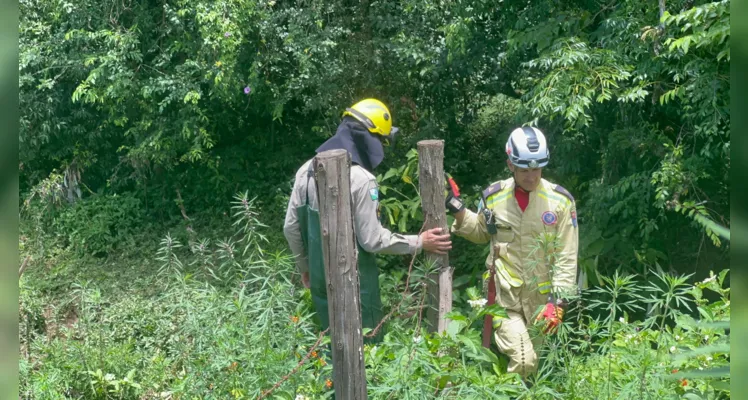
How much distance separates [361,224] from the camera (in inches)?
178

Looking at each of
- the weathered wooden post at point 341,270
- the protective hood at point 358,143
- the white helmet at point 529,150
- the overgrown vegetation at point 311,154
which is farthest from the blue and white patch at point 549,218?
the weathered wooden post at point 341,270

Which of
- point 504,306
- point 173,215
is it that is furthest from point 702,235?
point 173,215

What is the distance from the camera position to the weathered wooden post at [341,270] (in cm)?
349

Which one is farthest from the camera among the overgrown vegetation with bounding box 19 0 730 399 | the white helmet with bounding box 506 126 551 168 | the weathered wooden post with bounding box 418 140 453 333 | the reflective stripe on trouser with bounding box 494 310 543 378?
the weathered wooden post with bounding box 418 140 453 333

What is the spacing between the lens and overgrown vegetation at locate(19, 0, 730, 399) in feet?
12.9

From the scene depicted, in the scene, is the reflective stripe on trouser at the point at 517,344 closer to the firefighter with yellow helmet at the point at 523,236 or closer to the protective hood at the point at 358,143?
the firefighter with yellow helmet at the point at 523,236

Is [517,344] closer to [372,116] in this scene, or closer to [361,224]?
Answer: [361,224]

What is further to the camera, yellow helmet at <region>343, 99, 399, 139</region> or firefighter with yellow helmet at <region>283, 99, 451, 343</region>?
yellow helmet at <region>343, 99, 399, 139</region>

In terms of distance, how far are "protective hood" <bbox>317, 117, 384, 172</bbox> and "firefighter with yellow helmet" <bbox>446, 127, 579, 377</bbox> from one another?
781 millimetres

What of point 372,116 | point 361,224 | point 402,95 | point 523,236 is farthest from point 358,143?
point 402,95

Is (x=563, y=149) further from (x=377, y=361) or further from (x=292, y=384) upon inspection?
(x=292, y=384)

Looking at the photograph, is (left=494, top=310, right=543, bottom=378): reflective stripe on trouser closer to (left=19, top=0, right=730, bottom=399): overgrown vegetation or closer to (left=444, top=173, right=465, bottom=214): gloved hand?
(left=19, top=0, right=730, bottom=399): overgrown vegetation

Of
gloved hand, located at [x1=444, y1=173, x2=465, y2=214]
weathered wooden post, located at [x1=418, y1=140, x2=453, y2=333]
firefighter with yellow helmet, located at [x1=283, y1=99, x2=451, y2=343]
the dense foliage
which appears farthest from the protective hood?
the dense foliage

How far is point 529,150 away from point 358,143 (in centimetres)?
99
